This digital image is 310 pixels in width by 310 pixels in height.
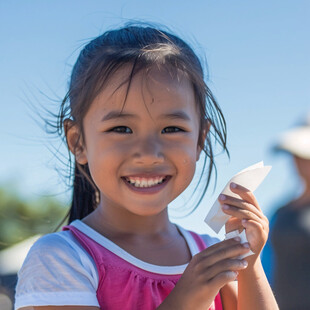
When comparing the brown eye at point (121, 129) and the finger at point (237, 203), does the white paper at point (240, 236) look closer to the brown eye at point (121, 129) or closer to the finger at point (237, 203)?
the finger at point (237, 203)

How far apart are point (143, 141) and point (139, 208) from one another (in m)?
0.21

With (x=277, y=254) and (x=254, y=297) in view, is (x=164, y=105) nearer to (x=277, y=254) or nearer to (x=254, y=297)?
(x=254, y=297)

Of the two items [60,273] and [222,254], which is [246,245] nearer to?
[222,254]

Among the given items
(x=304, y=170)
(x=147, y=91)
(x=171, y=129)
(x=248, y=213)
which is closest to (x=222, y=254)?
(x=248, y=213)

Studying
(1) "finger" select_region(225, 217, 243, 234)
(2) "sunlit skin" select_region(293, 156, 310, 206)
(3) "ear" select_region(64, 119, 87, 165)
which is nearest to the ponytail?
(3) "ear" select_region(64, 119, 87, 165)

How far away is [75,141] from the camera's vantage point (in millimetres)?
1956

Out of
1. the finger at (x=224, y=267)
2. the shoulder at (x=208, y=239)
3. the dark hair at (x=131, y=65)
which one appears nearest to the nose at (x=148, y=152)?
the dark hair at (x=131, y=65)

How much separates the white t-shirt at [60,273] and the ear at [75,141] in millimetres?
273

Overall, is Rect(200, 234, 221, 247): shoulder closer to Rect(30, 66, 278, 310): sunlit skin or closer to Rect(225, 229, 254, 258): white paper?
Rect(30, 66, 278, 310): sunlit skin

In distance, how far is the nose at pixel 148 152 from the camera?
65.1 inches

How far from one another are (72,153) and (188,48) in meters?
0.56

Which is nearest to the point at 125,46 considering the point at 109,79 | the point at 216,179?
the point at 109,79

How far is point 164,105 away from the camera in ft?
5.62

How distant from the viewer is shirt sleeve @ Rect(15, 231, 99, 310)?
1.58 metres
